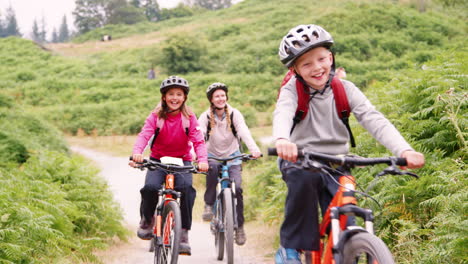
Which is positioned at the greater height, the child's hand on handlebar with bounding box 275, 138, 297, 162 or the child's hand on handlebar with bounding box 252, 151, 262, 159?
the child's hand on handlebar with bounding box 275, 138, 297, 162

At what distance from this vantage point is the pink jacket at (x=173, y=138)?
598 centimetres

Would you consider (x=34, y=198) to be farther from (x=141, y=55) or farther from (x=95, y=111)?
(x=141, y=55)

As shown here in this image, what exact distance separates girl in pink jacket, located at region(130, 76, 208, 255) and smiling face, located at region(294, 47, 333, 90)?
8.21ft

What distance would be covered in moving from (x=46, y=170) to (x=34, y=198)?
1.87 metres

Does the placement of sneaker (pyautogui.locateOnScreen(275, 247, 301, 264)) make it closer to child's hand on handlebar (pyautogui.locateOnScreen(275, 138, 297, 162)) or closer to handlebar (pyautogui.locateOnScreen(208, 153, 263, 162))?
child's hand on handlebar (pyautogui.locateOnScreen(275, 138, 297, 162))

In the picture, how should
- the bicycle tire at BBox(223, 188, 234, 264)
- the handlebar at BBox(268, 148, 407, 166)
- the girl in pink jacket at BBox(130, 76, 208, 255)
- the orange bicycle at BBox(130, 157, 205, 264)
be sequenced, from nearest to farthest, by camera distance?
the handlebar at BBox(268, 148, 407, 166), the orange bicycle at BBox(130, 157, 205, 264), the girl in pink jacket at BBox(130, 76, 208, 255), the bicycle tire at BBox(223, 188, 234, 264)

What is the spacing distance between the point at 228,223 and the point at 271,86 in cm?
3257

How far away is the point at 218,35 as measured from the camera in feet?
194

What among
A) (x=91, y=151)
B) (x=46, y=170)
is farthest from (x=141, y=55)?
(x=46, y=170)

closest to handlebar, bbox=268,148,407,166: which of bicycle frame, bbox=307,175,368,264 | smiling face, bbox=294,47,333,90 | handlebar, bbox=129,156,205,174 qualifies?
bicycle frame, bbox=307,175,368,264

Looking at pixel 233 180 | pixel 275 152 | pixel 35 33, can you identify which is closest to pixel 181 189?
pixel 233 180

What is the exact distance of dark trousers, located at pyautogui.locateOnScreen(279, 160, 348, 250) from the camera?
11.1 feet

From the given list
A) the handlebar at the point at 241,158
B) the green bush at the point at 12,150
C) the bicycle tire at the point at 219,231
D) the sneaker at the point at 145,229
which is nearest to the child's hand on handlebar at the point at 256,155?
the handlebar at the point at 241,158

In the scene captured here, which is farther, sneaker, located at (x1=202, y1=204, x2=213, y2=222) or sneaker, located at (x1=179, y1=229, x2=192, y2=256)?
sneaker, located at (x1=202, y1=204, x2=213, y2=222)
